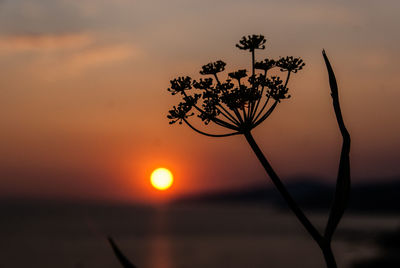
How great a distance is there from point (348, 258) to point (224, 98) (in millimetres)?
78505

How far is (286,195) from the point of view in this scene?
3340mm

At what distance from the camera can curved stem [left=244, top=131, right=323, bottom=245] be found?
11.0ft

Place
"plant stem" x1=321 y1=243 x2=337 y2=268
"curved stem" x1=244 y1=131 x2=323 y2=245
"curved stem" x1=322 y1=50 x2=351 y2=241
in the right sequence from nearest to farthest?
"plant stem" x1=321 y1=243 x2=337 y2=268 → "curved stem" x1=244 y1=131 x2=323 y2=245 → "curved stem" x1=322 y1=50 x2=351 y2=241

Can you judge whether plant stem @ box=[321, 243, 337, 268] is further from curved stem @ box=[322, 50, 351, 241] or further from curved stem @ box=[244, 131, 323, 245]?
curved stem @ box=[322, 50, 351, 241]

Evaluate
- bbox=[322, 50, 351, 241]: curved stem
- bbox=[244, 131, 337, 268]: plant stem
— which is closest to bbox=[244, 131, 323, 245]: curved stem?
bbox=[244, 131, 337, 268]: plant stem

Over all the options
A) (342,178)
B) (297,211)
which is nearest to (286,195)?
(297,211)

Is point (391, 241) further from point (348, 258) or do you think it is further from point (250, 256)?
point (250, 256)

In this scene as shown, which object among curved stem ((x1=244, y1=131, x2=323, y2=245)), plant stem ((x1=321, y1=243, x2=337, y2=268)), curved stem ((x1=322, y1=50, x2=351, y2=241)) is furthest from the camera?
curved stem ((x1=322, y1=50, x2=351, y2=241))

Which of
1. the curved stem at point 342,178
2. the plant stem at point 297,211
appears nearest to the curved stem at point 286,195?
the plant stem at point 297,211

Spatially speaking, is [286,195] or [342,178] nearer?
[286,195]

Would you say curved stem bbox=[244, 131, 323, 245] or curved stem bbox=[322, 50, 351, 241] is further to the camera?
curved stem bbox=[322, 50, 351, 241]

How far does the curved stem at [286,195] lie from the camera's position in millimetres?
3344

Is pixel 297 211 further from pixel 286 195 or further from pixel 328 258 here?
pixel 328 258

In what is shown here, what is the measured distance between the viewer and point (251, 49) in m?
4.58
